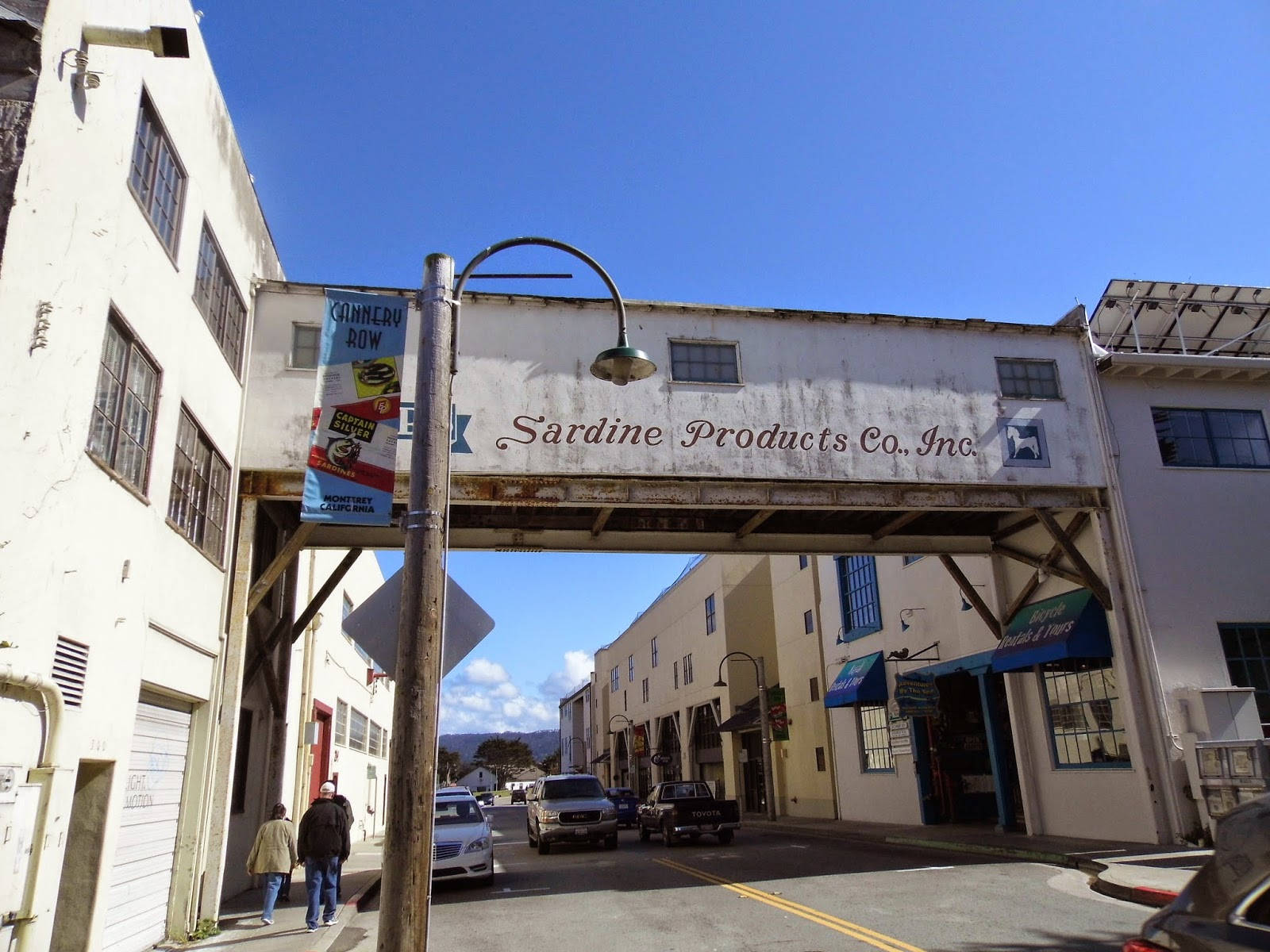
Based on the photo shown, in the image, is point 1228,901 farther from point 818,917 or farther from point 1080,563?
point 1080,563

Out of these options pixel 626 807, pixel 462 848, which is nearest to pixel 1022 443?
pixel 462 848

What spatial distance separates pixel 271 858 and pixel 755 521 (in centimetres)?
933

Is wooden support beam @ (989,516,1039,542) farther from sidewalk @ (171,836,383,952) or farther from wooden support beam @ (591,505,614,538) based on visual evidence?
sidewalk @ (171,836,383,952)

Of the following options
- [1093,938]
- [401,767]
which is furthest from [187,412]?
[1093,938]

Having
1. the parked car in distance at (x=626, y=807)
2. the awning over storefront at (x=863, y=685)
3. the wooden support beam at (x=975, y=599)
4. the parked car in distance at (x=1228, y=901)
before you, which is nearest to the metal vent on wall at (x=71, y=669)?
the parked car in distance at (x=1228, y=901)

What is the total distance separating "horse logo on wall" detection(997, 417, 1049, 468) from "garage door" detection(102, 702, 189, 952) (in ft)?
44.1

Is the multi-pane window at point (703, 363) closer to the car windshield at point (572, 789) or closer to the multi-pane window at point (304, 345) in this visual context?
the multi-pane window at point (304, 345)

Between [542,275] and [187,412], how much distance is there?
260 inches

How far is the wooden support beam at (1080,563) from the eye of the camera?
16.3m

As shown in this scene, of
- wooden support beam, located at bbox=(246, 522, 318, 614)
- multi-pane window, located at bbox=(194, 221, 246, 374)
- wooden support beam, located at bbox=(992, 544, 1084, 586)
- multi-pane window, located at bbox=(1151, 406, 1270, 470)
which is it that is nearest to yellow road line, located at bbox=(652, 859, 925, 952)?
wooden support beam, located at bbox=(246, 522, 318, 614)

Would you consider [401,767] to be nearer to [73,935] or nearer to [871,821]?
[73,935]

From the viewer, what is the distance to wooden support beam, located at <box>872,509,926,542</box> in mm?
17656

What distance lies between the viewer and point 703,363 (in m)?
16.2

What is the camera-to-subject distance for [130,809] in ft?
32.8
